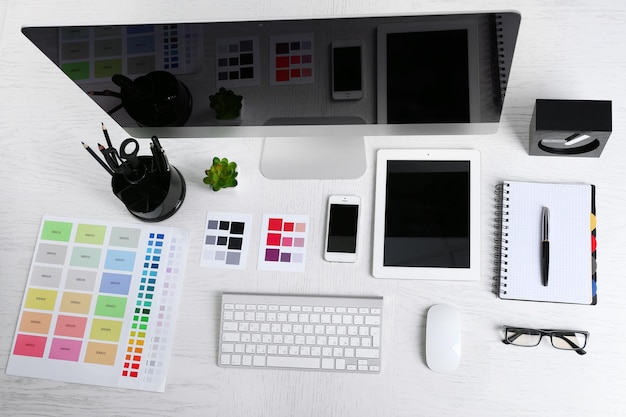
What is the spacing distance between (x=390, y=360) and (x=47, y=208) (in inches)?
31.1

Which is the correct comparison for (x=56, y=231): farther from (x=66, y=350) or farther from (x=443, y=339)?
(x=443, y=339)

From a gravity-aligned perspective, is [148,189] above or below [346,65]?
below

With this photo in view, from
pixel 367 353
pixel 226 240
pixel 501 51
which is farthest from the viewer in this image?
pixel 226 240

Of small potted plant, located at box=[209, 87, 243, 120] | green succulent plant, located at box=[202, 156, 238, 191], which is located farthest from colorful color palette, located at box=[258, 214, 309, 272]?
small potted plant, located at box=[209, 87, 243, 120]

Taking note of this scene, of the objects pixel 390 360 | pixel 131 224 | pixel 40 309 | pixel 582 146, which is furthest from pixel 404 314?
pixel 40 309

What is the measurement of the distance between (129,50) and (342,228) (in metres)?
0.51

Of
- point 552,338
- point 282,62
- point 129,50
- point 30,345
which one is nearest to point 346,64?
point 282,62

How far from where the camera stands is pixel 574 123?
104 centimetres

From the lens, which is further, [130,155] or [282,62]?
[130,155]

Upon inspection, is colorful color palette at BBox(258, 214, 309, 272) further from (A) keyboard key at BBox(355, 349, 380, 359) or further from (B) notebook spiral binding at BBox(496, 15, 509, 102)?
(B) notebook spiral binding at BBox(496, 15, 509, 102)

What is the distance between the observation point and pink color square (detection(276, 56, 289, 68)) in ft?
2.99

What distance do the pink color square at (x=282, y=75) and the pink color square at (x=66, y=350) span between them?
0.66m

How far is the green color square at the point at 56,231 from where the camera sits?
1.20 meters

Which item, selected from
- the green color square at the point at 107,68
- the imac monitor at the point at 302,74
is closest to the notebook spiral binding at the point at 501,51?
the imac monitor at the point at 302,74
